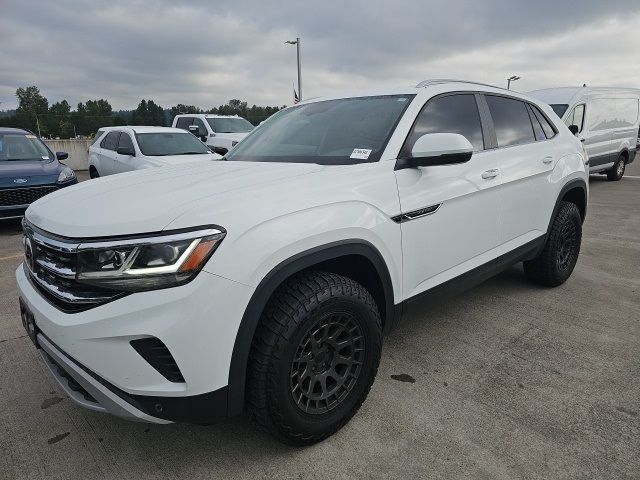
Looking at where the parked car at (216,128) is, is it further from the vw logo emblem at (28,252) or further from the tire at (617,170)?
the vw logo emblem at (28,252)

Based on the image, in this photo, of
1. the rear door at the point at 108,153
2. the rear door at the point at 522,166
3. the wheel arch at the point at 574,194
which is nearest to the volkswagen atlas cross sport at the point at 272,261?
the rear door at the point at 522,166

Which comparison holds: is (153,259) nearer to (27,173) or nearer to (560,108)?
(27,173)

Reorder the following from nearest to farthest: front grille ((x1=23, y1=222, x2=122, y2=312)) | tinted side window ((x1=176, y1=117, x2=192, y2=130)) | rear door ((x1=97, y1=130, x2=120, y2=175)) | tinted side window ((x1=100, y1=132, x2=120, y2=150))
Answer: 1. front grille ((x1=23, y1=222, x2=122, y2=312))
2. rear door ((x1=97, y1=130, x2=120, y2=175))
3. tinted side window ((x1=100, y1=132, x2=120, y2=150))
4. tinted side window ((x1=176, y1=117, x2=192, y2=130))

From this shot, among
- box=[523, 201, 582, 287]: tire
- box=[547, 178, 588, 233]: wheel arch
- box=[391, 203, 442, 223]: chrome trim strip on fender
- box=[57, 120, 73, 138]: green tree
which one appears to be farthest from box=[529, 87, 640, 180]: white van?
box=[57, 120, 73, 138]: green tree

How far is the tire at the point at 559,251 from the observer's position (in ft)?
12.7

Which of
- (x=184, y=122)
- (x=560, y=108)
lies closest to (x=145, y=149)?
(x=184, y=122)

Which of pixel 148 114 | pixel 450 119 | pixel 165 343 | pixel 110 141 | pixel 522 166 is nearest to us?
pixel 165 343

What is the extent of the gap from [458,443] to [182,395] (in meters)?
1.31

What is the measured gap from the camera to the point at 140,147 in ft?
27.4

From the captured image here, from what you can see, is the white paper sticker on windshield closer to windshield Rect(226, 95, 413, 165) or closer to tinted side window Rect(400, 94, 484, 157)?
windshield Rect(226, 95, 413, 165)

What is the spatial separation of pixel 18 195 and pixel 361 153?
6.28 meters

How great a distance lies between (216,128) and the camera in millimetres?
12938

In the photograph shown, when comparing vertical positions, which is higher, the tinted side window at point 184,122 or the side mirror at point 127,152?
the tinted side window at point 184,122

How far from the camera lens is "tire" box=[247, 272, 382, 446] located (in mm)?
1834
